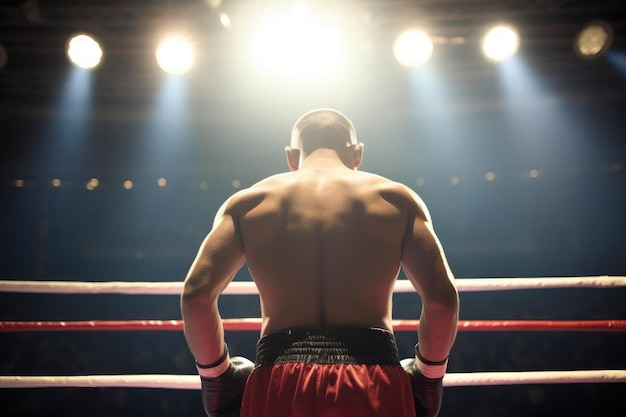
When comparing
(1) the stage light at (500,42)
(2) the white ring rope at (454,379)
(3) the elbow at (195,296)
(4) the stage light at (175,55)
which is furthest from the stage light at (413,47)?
(3) the elbow at (195,296)

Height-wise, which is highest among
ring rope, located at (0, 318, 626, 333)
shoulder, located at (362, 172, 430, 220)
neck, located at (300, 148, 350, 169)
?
neck, located at (300, 148, 350, 169)

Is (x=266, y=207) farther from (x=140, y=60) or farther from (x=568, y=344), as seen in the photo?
(x=568, y=344)

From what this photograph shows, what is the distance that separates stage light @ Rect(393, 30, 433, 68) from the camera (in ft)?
11.3

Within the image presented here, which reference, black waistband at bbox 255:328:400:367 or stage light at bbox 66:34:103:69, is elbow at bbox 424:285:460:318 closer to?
black waistband at bbox 255:328:400:367

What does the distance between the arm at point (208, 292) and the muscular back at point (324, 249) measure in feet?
0.18

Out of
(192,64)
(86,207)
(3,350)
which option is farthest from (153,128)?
(3,350)

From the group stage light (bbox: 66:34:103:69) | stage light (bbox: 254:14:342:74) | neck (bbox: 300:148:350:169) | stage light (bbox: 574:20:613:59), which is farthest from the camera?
→ stage light (bbox: 66:34:103:69)

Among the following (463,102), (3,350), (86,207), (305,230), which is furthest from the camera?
(86,207)

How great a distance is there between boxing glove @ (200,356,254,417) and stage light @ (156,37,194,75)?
2808mm

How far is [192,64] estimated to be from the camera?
3680mm

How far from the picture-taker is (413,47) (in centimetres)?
348

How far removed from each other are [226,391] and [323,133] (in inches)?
29.8

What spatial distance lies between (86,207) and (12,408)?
2.44 m

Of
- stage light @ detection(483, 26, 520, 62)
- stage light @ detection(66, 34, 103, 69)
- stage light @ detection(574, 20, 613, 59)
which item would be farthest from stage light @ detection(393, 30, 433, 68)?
stage light @ detection(66, 34, 103, 69)
